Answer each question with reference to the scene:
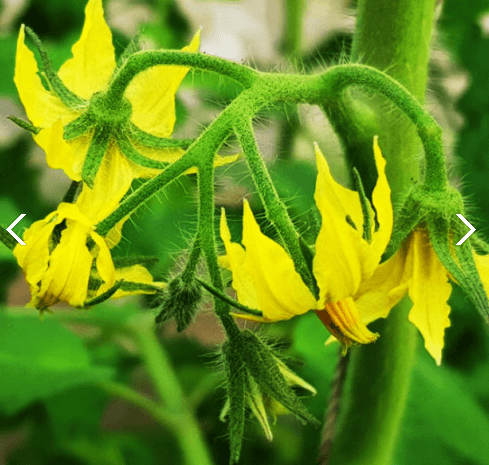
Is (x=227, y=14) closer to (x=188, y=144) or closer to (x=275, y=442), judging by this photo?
(x=275, y=442)

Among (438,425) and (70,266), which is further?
(438,425)

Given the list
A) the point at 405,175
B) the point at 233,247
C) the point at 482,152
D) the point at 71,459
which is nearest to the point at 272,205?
the point at 233,247

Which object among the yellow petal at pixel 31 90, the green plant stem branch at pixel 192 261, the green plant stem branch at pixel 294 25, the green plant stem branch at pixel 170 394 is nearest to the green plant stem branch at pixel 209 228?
the green plant stem branch at pixel 192 261

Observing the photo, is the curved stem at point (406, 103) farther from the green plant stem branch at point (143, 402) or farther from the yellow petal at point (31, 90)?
the green plant stem branch at point (143, 402)

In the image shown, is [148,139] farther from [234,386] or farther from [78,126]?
[234,386]

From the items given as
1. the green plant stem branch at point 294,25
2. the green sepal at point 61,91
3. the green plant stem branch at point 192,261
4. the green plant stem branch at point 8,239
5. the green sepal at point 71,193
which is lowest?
the green plant stem branch at point 8,239

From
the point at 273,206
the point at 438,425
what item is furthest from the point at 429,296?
the point at 438,425

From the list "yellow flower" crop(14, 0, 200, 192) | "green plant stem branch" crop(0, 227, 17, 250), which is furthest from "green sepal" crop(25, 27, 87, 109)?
"green plant stem branch" crop(0, 227, 17, 250)

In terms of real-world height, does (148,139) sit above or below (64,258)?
above
